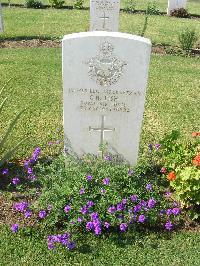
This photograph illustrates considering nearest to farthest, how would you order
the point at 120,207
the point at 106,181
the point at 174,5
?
the point at 120,207 < the point at 106,181 < the point at 174,5

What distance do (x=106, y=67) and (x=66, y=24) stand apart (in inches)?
359

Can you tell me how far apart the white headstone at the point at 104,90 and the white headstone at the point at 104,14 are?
639cm

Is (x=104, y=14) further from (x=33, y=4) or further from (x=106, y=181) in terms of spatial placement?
(x=106, y=181)

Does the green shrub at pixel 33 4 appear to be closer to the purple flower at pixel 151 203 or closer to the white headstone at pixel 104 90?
the white headstone at pixel 104 90

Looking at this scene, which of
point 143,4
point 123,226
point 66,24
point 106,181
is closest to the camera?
point 123,226

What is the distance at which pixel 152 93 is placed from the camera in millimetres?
7969

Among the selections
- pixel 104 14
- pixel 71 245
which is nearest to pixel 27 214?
pixel 71 245

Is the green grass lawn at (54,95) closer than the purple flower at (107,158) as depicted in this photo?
No

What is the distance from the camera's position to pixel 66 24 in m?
13.0

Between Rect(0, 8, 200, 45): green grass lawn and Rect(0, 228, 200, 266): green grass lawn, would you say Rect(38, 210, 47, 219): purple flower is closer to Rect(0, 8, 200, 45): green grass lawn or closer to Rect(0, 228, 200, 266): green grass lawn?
Rect(0, 228, 200, 266): green grass lawn

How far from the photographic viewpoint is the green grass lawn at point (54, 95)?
6324 millimetres

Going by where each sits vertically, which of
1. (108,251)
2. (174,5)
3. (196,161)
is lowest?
(108,251)

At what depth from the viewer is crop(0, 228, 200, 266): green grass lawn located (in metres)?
3.87

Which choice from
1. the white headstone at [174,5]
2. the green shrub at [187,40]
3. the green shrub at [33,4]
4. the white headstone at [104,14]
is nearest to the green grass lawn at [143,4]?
the white headstone at [174,5]
